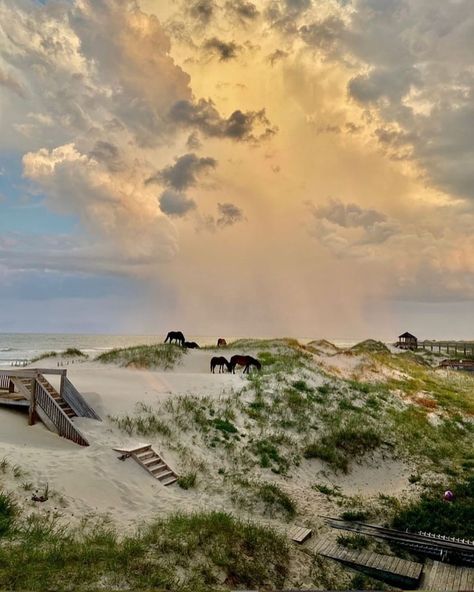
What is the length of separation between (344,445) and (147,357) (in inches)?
783

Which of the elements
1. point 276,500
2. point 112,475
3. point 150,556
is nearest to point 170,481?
point 112,475

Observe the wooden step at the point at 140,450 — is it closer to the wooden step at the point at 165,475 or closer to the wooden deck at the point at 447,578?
the wooden step at the point at 165,475

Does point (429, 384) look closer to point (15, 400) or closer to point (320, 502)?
point (320, 502)

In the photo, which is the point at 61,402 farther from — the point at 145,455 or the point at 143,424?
the point at 145,455

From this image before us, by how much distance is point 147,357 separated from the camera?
40000mm

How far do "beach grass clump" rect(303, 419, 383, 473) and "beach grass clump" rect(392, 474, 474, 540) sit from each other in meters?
4.32

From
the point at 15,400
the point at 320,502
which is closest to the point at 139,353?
the point at 15,400

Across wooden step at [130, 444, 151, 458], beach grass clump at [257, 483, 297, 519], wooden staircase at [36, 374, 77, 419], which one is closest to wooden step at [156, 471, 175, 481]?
wooden step at [130, 444, 151, 458]

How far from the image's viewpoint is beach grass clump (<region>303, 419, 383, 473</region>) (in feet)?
79.2

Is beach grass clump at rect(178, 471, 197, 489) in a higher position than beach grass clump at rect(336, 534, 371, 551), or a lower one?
higher

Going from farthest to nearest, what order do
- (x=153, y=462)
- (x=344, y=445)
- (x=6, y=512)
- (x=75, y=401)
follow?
(x=344, y=445) < (x=75, y=401) < (x=153, y=462) < (x=6, y=512)

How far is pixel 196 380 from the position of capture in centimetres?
3284

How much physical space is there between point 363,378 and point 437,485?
80.3ft

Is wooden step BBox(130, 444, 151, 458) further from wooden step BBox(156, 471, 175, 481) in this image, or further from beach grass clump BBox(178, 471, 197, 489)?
beach grass clump BBox(178, 471, 197, 489)
